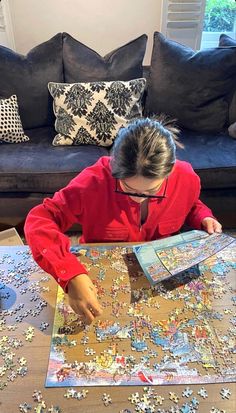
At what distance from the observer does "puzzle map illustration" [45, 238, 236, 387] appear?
0.88m

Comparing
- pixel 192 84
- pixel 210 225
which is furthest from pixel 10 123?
pixel 210 225

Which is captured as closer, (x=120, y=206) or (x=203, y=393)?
(x=203, y=393)

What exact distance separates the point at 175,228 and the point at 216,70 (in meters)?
1.48

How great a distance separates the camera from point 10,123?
2338 millimetres

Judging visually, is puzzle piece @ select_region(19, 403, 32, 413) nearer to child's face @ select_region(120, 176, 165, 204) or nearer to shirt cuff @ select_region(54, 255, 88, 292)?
shirt cuff @ select_region(54, 255, 88, 292)

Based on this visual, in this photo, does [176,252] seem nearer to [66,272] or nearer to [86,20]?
[66,272]

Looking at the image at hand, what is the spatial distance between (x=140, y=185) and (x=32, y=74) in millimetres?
1705

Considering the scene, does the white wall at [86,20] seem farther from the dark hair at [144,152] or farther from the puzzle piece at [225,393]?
the puzzle piece at [225,393]

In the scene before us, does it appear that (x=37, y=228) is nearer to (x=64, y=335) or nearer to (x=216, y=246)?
(x=64, y=335)

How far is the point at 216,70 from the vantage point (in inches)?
94.5

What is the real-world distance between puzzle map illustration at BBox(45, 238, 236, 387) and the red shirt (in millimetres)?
148

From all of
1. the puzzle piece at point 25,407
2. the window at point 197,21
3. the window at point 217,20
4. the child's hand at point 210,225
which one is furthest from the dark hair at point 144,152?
the window at point 217,20

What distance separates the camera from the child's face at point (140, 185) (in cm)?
108

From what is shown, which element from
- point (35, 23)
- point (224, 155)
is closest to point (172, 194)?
point (224, 155)
